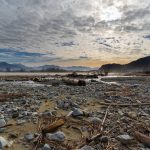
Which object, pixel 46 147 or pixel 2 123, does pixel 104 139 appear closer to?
pixel 46 147

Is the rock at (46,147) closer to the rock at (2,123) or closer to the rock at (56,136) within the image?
the rock at (56,136)

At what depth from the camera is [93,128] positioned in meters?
7.87

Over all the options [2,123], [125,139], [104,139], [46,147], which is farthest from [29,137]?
[125,139]

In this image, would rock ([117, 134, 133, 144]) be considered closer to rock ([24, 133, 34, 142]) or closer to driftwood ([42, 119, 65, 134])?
driftwood ([42, 119, 65, 134])

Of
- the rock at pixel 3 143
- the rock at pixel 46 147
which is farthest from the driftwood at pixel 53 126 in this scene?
the rock at pixel 3 143

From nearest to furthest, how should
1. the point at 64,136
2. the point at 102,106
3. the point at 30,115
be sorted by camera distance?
the point at 64,136
the point at 30,115
the point at 102,106

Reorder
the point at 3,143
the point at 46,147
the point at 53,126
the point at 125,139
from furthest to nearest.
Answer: the point at 53,126
the point at 125,139
the point at 3,143
the point at 46,147

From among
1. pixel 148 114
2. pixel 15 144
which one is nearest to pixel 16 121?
pixel 15 144

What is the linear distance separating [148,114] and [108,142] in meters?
4.26

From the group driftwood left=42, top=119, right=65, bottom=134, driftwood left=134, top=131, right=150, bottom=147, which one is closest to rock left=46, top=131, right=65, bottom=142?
driftwood left=42, top=119, right=65, bottom=134

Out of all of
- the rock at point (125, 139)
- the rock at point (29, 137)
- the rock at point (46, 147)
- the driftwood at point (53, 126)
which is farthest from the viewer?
the driftwood at point (53, 126)

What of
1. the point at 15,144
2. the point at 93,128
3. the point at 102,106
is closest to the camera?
the point at 15,144

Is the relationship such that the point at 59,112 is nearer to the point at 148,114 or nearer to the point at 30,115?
the point at 30,115

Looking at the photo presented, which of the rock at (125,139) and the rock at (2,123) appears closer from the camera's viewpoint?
the rock at (125,139)
